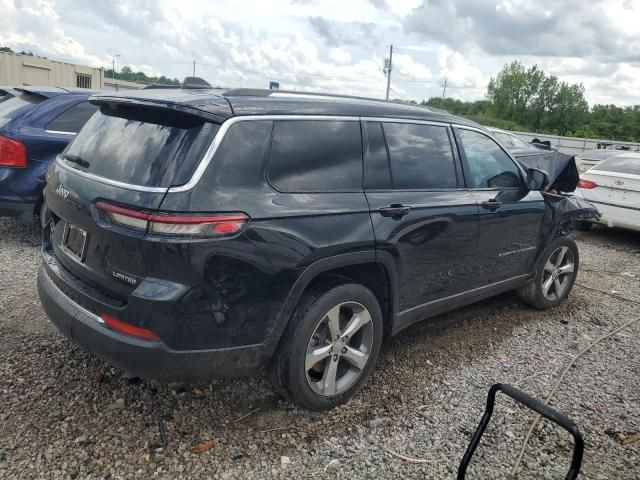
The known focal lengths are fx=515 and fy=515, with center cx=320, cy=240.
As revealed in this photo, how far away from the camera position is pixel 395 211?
10.3ft

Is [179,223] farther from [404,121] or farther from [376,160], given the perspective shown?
[404,121]

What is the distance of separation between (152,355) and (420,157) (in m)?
2.13

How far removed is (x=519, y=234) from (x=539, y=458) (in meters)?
1.98

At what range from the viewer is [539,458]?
2.83 metres

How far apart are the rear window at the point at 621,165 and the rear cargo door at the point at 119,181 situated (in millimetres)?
7704

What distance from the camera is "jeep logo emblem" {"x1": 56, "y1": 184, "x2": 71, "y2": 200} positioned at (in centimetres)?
284

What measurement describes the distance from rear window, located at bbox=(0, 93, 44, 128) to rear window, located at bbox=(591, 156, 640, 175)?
823cm

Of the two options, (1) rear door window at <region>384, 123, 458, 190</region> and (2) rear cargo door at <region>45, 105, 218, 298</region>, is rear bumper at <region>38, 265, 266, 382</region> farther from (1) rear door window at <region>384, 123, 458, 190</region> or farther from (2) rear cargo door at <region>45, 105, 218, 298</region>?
(1) rear door window at <region>384, 123, 458, 190</region>

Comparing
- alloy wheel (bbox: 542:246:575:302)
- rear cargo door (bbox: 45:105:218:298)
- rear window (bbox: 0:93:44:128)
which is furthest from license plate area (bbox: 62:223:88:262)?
alloy wheel (bbox: 542:246:575:302)

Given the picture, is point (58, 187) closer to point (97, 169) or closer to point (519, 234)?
point (97, 169)

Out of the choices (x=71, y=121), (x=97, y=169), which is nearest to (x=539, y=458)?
(x=97, y=169)

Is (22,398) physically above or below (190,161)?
below

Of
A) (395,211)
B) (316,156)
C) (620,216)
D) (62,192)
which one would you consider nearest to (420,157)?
(395,211)

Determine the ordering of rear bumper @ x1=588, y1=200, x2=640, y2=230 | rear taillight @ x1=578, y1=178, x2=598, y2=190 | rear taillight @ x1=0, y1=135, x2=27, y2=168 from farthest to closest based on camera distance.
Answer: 1. rear taillight @ x1=578, y1=178, x2=598, y2=190
2. rear bumper @ x1=588, y1=200, x2=640, y2=230
3. rear taillight @ x1=0, y1=135, x2=27, y2=168
